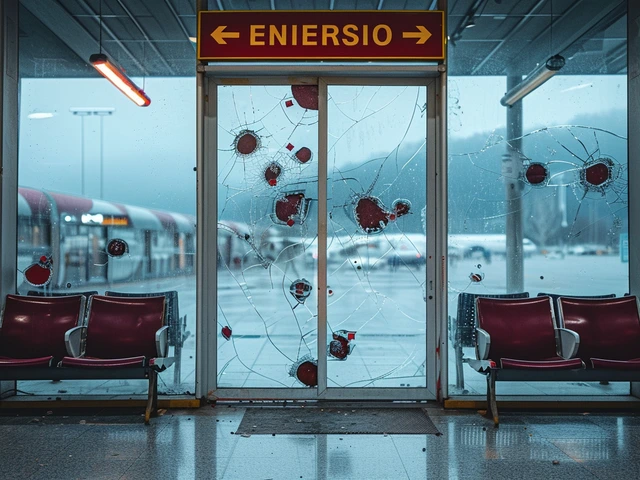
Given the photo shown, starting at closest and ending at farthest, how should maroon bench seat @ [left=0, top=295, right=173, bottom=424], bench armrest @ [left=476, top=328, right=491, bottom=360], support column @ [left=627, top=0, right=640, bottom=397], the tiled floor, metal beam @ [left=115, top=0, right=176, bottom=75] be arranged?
1. the tiled floor
2. bench armrest @ [left=476, top=328, right=491, bottom=360]
3. maroon bench seat @ [left=0, top=295, right=173, bottom=424]
4. support column @ [left=627, top=0, right=640, bottom=397]
5. metal beam @ [left=115, top=0, right=176, bottom=75]

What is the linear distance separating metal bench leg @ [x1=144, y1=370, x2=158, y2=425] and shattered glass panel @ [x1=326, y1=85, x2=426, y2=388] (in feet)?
4.24

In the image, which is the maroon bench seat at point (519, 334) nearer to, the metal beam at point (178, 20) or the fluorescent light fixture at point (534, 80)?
the fluorescent light fixture at point (534, 80)

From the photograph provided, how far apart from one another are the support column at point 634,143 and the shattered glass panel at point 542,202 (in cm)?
5

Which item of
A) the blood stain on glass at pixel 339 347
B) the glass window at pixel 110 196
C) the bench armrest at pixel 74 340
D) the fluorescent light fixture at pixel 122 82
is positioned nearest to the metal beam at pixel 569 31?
the blood stain on glass at pixel 339 347

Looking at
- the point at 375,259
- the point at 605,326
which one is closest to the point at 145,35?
the point at 375,259

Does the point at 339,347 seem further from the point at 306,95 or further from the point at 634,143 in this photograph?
the point at 634,143

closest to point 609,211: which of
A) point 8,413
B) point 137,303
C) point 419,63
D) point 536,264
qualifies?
point 536,264

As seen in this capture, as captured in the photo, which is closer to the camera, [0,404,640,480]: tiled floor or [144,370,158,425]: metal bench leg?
[0,404,640,480]: tiled floor

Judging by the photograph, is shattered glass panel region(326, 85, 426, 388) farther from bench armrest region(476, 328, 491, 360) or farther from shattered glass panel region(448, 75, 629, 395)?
bench armrest region(476, 328, 491, 360)

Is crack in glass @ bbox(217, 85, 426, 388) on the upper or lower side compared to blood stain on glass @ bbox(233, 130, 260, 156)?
lower

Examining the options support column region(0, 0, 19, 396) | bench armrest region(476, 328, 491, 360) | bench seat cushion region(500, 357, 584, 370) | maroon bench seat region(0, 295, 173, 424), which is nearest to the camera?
bench seat cushion region(500, 357, 584, 370)

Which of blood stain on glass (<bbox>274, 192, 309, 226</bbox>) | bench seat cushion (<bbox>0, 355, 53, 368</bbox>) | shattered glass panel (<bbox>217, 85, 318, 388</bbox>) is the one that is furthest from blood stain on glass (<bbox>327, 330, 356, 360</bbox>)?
bench seat cushion (<bbox>0, 355, 53, 368</bbox>)

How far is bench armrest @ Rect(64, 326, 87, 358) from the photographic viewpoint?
449 cm

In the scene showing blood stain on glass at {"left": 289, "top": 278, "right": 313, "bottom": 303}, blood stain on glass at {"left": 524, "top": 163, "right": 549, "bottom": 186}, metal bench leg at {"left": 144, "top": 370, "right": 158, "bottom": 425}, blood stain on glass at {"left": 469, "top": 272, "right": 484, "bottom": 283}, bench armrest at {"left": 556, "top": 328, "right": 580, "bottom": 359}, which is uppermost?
blood stain on glass at {"left": 524, "top": 163, "right": 549, "bottom": 186}
